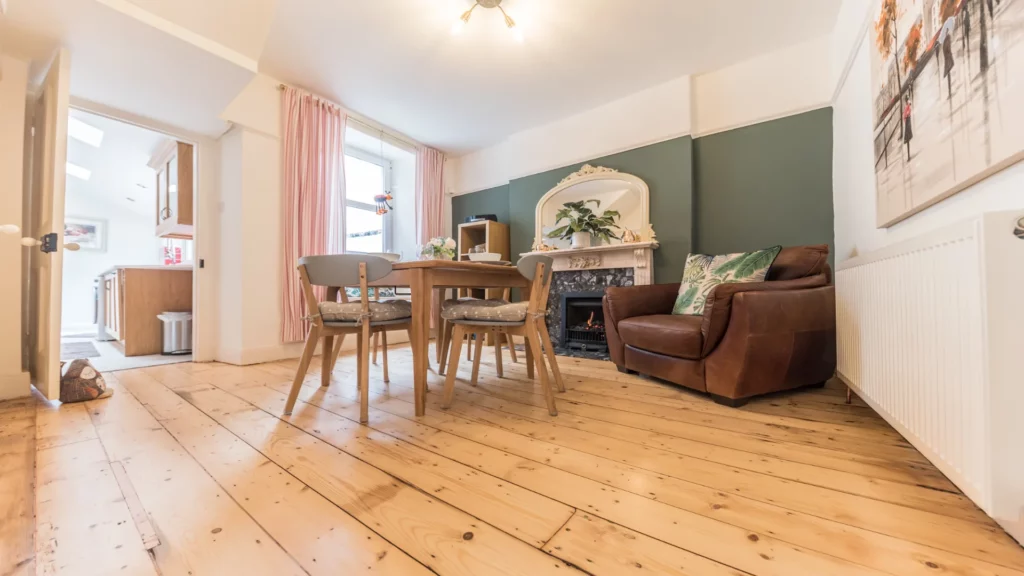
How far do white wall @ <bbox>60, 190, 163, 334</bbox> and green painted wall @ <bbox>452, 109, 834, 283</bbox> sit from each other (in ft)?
27.4

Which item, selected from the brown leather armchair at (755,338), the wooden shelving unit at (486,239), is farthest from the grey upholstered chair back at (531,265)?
the wooden shelving unit at (486,239)

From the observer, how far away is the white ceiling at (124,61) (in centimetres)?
173

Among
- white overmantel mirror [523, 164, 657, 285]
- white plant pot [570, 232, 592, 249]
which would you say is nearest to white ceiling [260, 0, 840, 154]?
white overmantel mirror [523, 164, 657, 285]

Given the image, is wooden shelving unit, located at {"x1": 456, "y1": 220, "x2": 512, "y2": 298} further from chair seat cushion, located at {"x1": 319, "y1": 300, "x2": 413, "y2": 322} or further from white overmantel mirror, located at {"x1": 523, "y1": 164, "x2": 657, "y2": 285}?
chair seat cushion, located at {"x1": 319, "y1": 300, "x2": 413, "y2": 322}

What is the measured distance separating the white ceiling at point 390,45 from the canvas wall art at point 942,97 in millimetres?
1107

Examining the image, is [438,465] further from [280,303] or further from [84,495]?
[280,303]

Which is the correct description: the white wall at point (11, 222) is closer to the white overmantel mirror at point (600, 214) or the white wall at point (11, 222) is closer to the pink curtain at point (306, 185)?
the pink curtain at point (306, 185)

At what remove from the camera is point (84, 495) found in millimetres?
982

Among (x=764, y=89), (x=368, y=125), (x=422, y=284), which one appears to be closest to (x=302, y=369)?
(x=422, y=284)

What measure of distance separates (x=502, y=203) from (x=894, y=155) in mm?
3374

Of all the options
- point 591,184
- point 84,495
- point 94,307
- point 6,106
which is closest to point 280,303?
point 6,106

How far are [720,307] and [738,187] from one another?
1.80 metres

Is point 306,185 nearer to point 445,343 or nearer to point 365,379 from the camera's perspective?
point 445,343

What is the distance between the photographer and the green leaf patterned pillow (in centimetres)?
210
